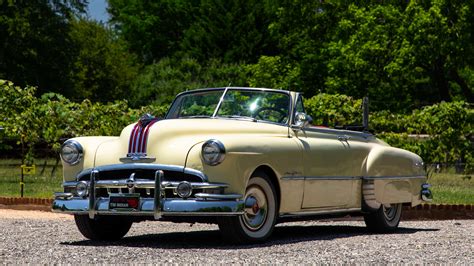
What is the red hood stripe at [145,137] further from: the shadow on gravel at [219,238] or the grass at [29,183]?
the grass at [29,183]

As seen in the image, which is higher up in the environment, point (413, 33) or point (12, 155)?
point (413, 33)

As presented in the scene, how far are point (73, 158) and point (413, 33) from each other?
106ft

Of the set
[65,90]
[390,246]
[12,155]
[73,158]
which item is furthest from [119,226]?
[65,90]

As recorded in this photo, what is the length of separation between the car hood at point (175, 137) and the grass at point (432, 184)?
740 centimetres

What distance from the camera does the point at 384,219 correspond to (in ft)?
43.1

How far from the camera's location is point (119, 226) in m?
11.7

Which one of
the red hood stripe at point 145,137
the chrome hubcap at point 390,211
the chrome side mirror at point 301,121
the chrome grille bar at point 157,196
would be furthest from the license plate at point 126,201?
the chrome hubcap at point 390,211

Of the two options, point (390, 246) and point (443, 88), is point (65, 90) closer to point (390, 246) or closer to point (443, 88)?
point (443, 88)

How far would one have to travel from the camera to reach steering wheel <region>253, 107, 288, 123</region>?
39.0ft

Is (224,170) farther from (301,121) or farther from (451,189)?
(451,189)

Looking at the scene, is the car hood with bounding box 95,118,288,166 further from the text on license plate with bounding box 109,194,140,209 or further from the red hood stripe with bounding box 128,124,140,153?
the text on license plate with bounding box 109,194,140,209

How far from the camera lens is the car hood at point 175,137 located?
10.5 meters

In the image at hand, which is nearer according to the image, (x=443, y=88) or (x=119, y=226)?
(x=119, y=226)

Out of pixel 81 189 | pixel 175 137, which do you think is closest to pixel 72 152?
pixel 81 189
